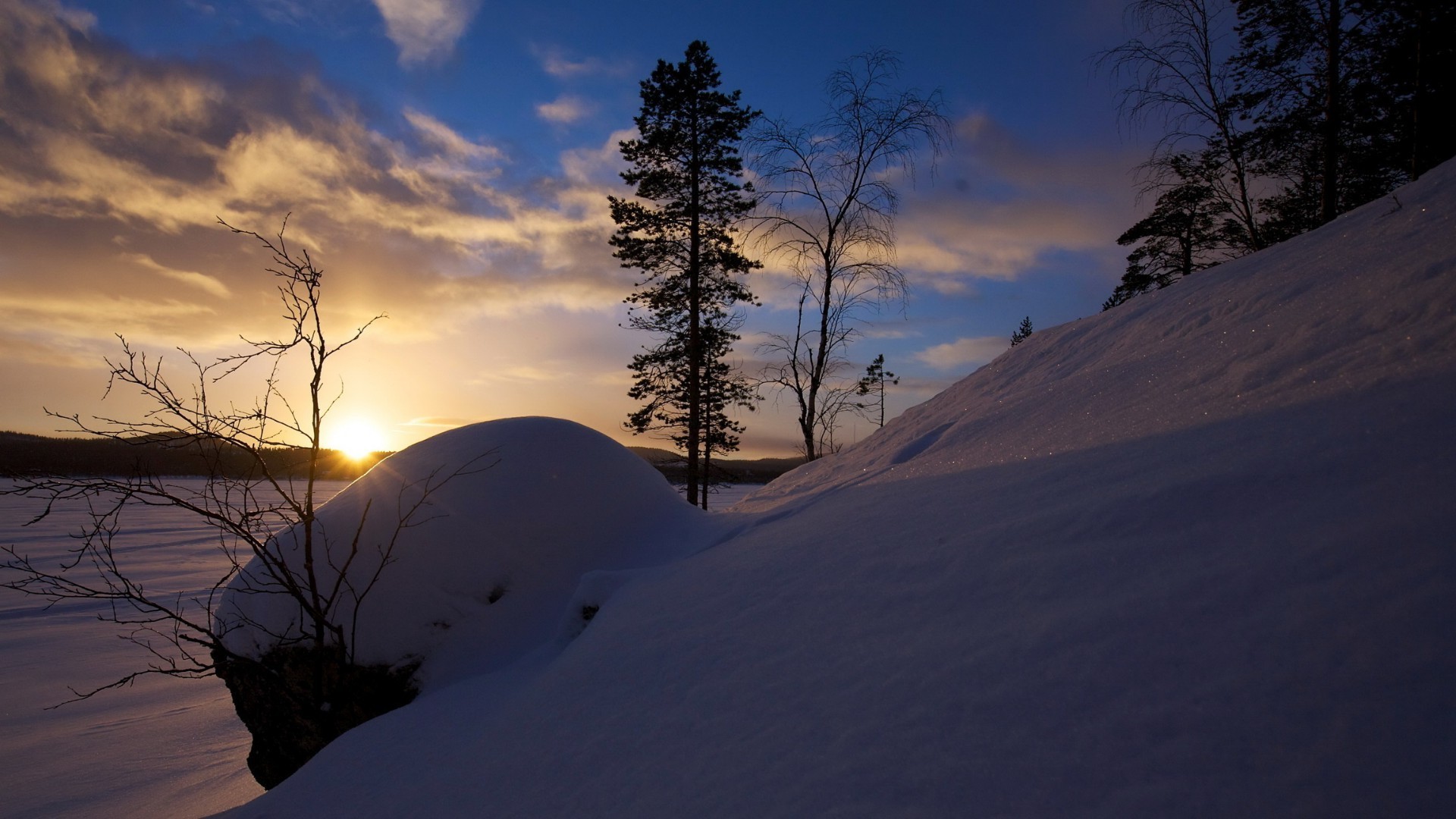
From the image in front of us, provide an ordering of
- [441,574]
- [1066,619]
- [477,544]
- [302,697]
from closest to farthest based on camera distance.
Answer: [1066,619], [302,697], [441,574], [477,544]

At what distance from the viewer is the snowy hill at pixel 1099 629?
51.4 inches

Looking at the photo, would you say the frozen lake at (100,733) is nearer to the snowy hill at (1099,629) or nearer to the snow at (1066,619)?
the snow at (1066,619)

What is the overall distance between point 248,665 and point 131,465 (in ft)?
6.80

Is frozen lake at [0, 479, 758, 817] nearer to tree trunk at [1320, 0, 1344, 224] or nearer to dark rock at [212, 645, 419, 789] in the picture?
dark rock at [212, 645, 419, 789]

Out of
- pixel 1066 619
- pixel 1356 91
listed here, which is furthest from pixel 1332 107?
pixel 1066 619

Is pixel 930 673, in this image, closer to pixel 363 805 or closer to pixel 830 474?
pixel 363 805

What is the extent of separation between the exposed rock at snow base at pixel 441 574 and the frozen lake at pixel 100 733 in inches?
85.7

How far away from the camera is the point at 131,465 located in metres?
3.95

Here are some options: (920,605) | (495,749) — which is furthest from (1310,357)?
(495,749)

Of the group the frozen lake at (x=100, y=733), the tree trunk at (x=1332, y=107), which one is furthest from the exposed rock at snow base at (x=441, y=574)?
the tree trunk at (x=1332, y=107)

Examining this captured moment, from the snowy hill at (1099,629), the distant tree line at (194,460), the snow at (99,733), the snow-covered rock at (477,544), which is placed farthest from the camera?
the snow at (99,733)

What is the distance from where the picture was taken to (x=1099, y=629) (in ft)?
5.68

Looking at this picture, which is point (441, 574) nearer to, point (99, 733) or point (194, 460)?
point (194, 460)

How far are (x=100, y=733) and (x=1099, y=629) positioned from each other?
12.8 m
